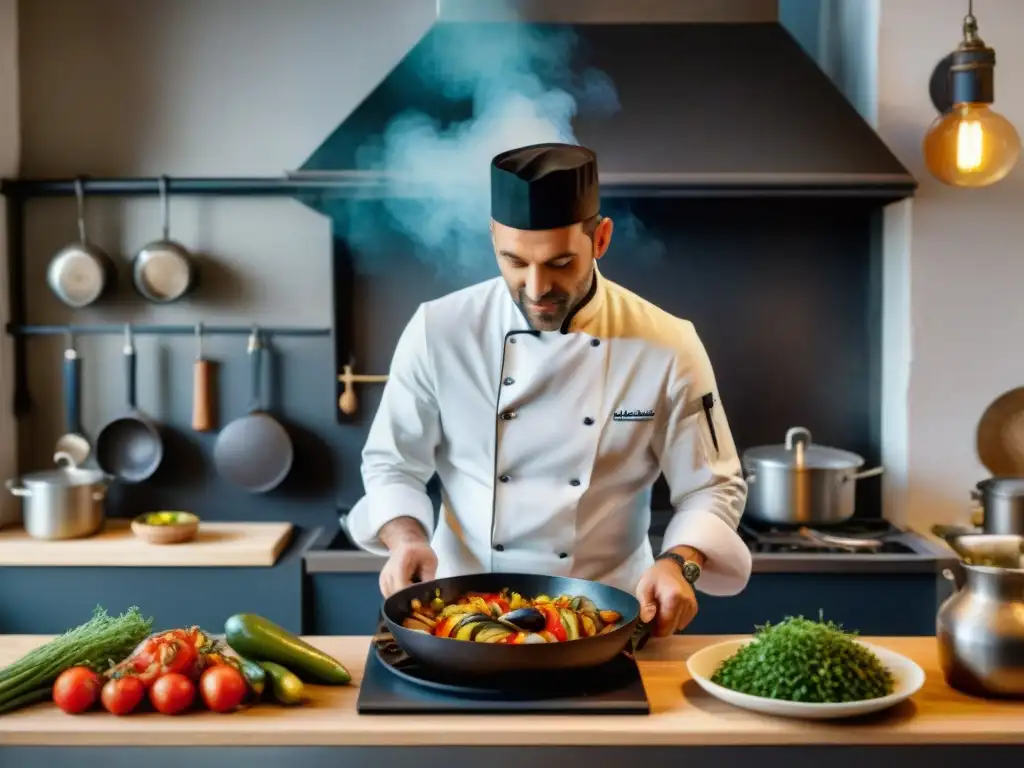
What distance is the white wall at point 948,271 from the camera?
333cm

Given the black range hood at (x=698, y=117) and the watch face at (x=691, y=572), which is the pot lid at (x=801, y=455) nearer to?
the black range hood at (x=698, y=117)

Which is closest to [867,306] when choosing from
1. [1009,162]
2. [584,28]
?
[1009,162]

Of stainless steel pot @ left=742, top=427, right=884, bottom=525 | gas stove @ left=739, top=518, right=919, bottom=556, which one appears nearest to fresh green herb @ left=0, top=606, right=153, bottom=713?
gas stove @ left=739, top=518, right=919, bottom=556

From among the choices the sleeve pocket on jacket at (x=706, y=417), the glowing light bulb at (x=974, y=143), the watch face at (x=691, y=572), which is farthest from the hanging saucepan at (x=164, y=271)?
the glowing light bulb at (x=974, y=143)

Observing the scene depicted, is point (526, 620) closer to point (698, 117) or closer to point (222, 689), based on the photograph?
point (222, 689)

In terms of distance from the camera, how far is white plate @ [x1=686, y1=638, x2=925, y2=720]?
1.53 meters

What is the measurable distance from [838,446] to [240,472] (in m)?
1.97

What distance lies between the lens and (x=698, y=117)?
317cm

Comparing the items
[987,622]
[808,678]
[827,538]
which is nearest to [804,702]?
[808,678]

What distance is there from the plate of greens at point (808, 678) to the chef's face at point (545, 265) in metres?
0.66

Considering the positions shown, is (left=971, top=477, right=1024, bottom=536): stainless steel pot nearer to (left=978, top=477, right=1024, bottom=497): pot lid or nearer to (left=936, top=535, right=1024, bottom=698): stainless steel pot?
(left=978, top=477, right=1024, bottom=497): pot lid

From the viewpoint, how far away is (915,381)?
339cm

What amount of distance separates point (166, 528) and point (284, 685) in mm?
1700

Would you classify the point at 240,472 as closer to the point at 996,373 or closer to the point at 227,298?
the point at 227,298
